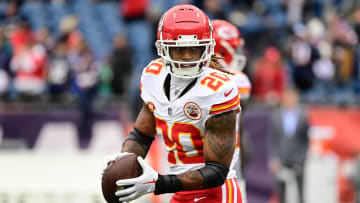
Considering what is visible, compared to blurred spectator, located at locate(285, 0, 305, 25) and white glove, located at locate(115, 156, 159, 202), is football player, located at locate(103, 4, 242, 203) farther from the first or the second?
blurred spectator, located at locate(285, 0, 305, 25)

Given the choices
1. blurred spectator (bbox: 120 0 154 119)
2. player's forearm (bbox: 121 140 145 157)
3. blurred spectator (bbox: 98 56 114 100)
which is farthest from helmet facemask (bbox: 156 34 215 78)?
blurred spectator (bbox: 120 0 154 119)

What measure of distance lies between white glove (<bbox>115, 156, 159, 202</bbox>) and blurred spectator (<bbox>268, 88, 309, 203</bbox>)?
5447 mm

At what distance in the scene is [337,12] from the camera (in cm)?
1397

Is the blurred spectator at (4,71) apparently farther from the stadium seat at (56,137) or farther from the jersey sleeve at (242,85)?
the jersey sleeve at (242,85)

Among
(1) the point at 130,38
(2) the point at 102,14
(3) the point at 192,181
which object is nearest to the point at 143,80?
(3) the point at 192,181

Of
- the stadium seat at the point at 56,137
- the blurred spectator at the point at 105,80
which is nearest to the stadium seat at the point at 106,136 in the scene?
the stadium seat at the point at 56,137

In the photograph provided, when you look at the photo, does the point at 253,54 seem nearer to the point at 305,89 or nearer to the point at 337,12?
the point at 305,89

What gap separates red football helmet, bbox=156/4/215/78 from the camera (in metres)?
3.51

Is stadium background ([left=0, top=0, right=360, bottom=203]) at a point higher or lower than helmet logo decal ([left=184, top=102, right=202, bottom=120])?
lower

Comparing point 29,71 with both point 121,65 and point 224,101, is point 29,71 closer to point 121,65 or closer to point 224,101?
point 121,65

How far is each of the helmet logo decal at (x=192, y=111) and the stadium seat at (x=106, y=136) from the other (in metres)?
6.01

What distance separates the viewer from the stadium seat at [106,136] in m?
9.48

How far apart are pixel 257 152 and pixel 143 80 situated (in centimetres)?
596

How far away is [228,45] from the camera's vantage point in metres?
4.80
